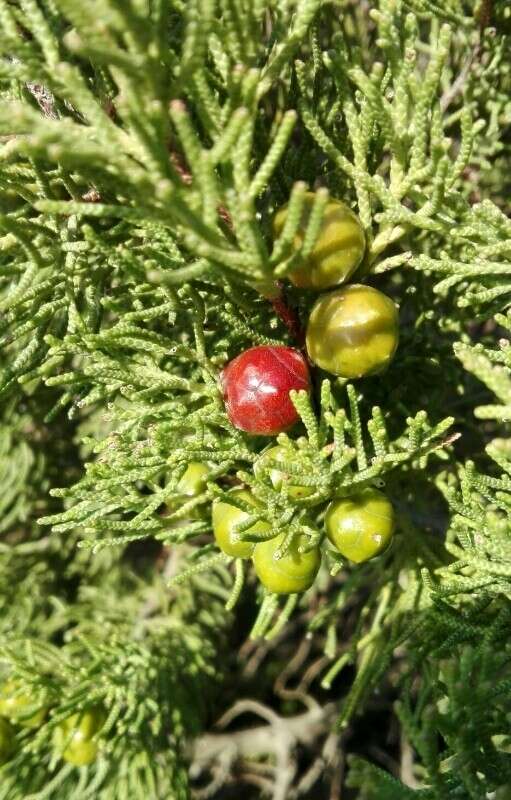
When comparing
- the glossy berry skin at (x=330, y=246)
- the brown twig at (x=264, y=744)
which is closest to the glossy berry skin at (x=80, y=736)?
the brown twig at (x=264, y=744)

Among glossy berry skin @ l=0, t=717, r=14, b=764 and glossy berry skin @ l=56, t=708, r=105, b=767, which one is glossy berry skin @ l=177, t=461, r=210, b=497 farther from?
glossy berry skin @ l=0, t=717, r=14, b=764

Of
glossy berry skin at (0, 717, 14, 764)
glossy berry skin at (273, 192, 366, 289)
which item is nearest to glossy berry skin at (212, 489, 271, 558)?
glossy berry skin at (273, 192, 366, 289)

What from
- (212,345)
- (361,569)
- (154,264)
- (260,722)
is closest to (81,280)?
(154,264)

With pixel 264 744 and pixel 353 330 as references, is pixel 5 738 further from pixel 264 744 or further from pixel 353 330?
Answer: pixel 353 330

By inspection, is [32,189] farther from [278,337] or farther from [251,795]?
[251,795]

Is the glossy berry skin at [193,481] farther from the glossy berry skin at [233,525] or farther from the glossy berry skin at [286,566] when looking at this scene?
the glossy berry skin at [286,566]

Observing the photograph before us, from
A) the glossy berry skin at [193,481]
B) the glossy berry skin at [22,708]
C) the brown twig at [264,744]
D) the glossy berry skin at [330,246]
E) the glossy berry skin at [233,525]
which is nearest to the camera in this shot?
the glossy berry skin at [330,246]

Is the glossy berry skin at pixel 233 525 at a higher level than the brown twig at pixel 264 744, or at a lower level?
higher

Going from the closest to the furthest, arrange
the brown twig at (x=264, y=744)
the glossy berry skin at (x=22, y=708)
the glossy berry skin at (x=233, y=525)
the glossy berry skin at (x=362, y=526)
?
the glossy berry skin at (x=362, y=526), the glossy berry skin at (x=233, y=525), the glossy berry skin at (x=22, y=708), the brown twig at (x=264, y=744)
